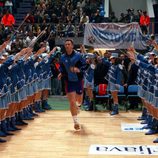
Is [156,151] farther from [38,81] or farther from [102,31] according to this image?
[102,31]

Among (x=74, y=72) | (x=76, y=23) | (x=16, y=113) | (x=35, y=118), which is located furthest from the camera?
(x=76, y=23)

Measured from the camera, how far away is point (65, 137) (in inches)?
362

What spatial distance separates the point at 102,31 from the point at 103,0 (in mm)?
6872

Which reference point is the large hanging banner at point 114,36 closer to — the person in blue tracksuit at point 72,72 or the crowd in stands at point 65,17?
the crowd in stands at point 65,17

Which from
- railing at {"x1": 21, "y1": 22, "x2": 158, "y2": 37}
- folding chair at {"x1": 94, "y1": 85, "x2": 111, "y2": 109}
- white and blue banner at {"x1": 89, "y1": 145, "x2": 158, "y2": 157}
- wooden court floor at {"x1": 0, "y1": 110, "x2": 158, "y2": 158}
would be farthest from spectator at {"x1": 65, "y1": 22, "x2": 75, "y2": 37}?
white and blue banner at {"x1": 89, "y1": 145, "x2": 158, "y2": 157}

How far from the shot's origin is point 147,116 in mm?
11000

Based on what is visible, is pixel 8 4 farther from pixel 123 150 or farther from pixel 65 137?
pixel 123 150

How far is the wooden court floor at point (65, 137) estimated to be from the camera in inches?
310

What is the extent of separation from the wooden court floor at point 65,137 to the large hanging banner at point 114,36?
14.7ft

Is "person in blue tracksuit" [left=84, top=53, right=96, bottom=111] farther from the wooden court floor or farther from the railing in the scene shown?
the railing

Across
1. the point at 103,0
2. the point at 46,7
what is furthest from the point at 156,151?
the point at 103,0

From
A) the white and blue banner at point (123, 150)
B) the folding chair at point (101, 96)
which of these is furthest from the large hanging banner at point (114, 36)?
the white and blue banner at point (123, 150)

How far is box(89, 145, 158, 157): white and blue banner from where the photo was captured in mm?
7785

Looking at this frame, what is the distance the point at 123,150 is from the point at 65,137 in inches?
61.1
